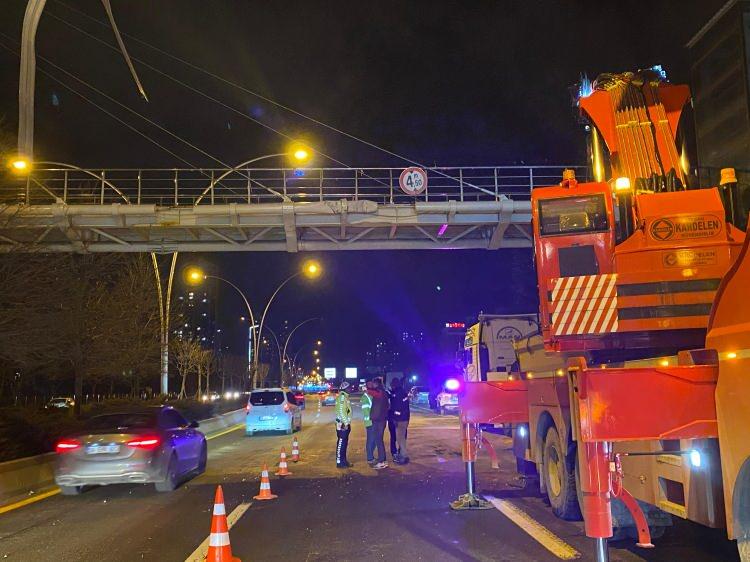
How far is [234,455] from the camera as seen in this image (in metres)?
17.8

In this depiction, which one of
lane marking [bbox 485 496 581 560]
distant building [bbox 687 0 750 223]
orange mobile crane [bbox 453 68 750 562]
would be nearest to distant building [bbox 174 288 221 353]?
distant building [bbox 687 0 750 223]

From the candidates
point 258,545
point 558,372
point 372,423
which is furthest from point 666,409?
point 372,423

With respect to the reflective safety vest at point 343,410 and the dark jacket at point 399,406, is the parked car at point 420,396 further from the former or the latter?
the reflective safety vest at point 343,410

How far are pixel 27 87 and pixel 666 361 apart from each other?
6417mm

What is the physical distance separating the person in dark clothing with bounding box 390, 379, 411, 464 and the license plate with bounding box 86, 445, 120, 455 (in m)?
6.44

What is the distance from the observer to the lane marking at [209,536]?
6.99m

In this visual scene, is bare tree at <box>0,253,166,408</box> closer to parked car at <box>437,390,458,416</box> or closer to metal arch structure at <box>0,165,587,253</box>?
metal arch structure at <box>0,165,587,253</box>

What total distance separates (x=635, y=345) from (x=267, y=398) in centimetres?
1875

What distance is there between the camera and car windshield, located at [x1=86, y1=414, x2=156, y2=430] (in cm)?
1125

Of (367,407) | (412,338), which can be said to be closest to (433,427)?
(367,407)

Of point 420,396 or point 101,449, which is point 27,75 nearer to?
point 101,449

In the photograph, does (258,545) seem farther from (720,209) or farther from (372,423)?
(372,423)

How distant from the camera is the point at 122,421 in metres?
11.5

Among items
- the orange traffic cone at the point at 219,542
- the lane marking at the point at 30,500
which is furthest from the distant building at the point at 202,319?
the orange traffic cone at the point at 219,542
